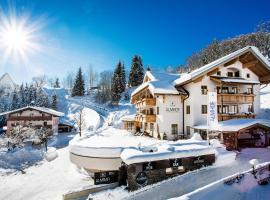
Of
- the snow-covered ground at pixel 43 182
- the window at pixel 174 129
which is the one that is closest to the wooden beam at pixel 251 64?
the window at pixel 174 129

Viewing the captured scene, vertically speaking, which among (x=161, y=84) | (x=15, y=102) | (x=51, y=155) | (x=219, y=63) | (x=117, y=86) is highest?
(x=117, y=86)

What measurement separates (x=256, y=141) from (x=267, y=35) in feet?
196

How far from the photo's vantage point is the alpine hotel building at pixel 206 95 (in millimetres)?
26953

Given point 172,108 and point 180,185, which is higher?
point 172,108

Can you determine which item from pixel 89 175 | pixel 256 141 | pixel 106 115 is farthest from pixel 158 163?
pixel 106 115

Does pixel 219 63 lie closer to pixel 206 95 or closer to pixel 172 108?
pixel 206 95

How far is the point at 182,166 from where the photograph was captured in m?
16.8

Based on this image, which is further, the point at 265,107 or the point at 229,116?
the point at 265,107

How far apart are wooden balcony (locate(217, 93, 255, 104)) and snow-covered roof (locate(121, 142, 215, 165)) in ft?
34.7

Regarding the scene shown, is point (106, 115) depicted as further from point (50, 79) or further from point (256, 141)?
point (50, 79)

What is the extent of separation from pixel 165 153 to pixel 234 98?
50.1ft

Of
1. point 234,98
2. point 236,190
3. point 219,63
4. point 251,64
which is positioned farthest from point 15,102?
point 236,190

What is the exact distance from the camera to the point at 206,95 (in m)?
27.7

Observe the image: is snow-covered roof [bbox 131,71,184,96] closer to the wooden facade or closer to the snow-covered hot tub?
the wooden facade
